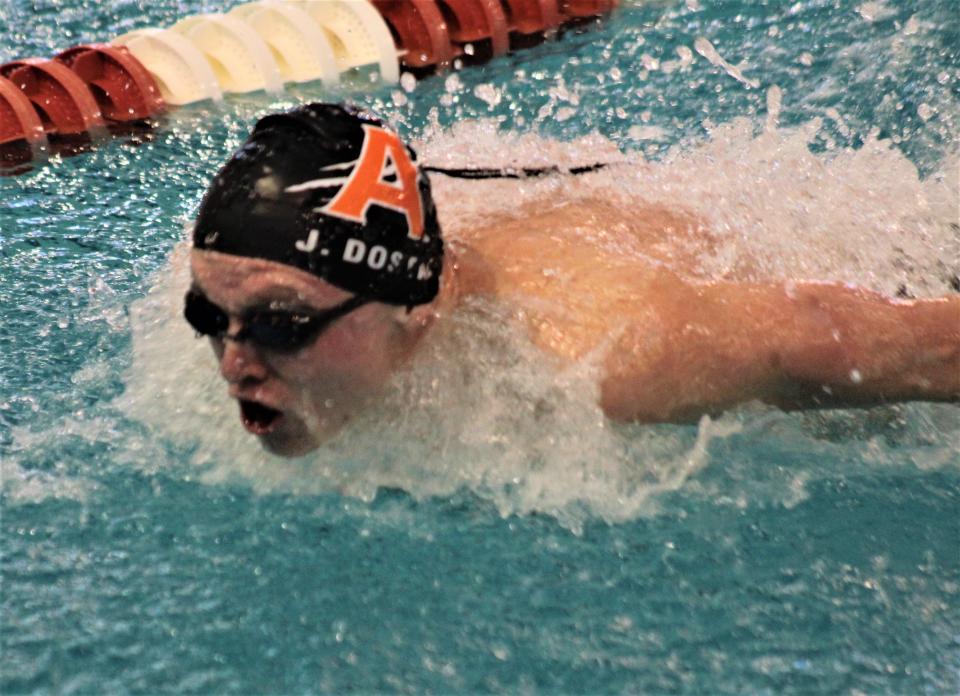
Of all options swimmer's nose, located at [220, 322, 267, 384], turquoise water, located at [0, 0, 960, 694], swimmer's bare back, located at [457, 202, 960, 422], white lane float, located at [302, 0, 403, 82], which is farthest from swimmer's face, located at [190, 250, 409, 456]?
white lane float, located at [302, 0, 403, 82]

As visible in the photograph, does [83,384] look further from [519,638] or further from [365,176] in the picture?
[519,638]

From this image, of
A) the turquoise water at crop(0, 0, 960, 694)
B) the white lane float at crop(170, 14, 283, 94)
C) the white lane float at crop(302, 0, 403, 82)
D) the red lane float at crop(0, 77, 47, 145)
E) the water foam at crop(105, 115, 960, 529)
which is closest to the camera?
the turquoise water at crop(0, 0, 960, 694)

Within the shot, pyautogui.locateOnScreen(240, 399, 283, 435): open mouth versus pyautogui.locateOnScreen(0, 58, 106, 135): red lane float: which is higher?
pyautogui.locateOnScreen(0, 58, 106, 135): red lane float

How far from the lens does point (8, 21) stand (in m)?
4.48

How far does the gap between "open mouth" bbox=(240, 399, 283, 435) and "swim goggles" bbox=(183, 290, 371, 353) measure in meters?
0.14

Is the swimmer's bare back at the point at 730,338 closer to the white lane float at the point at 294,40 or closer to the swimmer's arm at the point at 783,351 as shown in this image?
the swimmer's arm at the point at 783,351

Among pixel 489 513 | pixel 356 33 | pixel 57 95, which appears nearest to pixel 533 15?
pixel 356 33

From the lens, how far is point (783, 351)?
6.32 ft

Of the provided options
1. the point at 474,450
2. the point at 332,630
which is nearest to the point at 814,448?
the point at 474,450

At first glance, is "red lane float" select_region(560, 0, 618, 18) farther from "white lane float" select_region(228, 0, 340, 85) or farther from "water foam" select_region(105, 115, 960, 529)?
"water foam" select_region(105, 115, 960, 529)

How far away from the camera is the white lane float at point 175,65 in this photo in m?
3.86

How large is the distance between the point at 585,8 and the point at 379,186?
2.62m

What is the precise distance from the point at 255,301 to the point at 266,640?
0.56 m

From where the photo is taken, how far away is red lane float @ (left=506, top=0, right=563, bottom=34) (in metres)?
4.23
